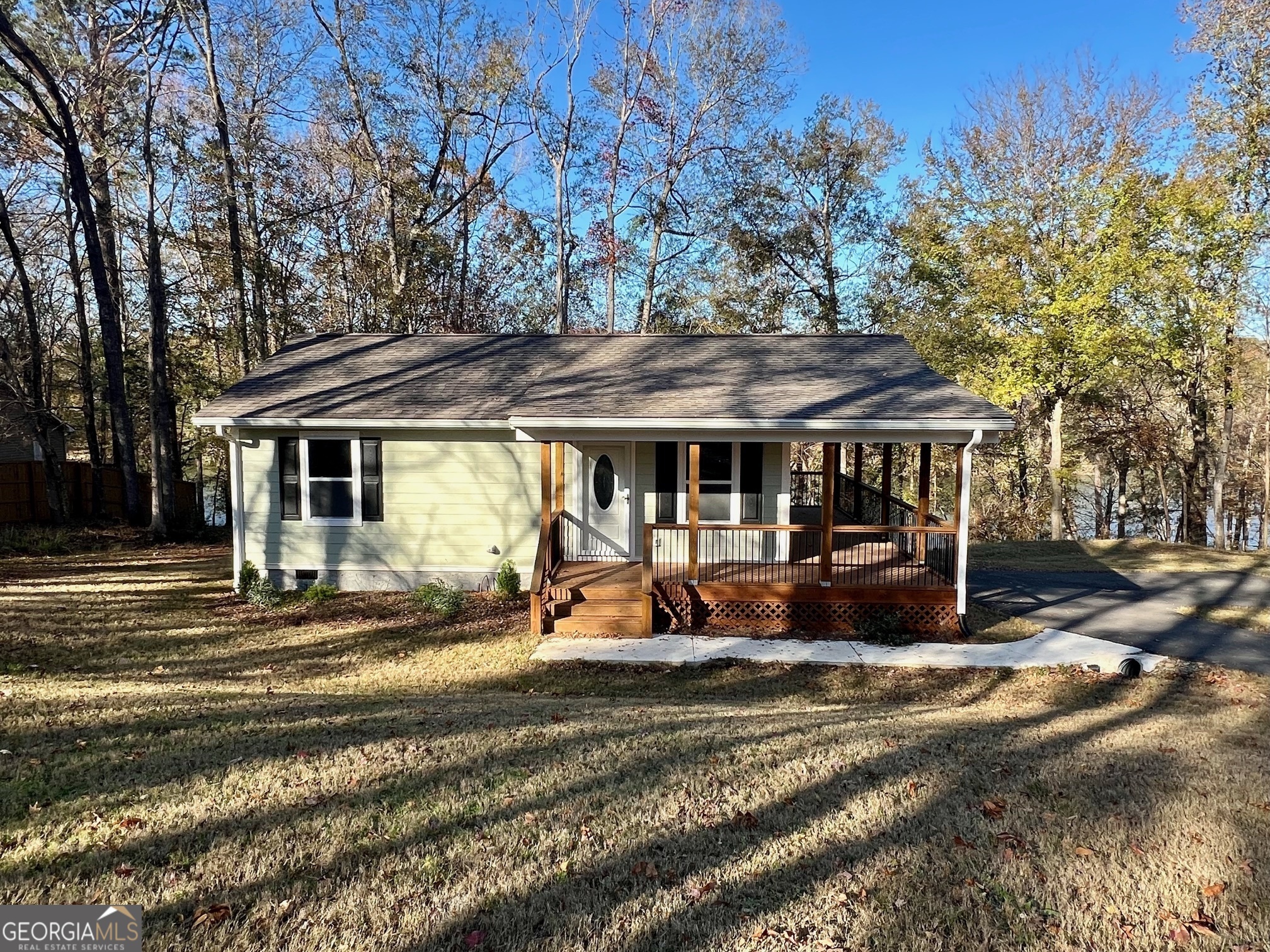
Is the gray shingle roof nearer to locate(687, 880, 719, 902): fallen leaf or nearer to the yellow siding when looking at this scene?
the yellow siding

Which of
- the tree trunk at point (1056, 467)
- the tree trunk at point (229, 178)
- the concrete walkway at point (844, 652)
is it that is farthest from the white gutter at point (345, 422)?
the tree trunk at point (1056, 467)

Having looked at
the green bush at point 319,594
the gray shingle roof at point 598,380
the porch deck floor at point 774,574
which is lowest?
the green bush at point 319,594

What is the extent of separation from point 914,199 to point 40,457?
102ft

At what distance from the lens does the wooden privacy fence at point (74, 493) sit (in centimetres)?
1720

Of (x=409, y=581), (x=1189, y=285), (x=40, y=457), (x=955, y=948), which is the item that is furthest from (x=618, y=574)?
(x=40, y=457)

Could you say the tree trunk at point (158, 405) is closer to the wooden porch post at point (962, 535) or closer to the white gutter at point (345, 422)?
the white gutter at point (345, 422)

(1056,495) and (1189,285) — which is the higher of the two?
(1189,285)

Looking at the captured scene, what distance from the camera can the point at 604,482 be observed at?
10539 millimetres

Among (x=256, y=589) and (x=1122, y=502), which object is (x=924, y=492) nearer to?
(x=256, y=589)

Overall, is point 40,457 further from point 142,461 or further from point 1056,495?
point 1056,495

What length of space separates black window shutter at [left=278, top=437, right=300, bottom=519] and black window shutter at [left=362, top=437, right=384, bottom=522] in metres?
1.13

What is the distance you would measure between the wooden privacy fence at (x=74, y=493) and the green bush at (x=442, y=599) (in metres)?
11.5

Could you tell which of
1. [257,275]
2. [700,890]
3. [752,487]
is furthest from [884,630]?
[257,275]

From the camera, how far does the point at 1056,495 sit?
18203 millimetres
